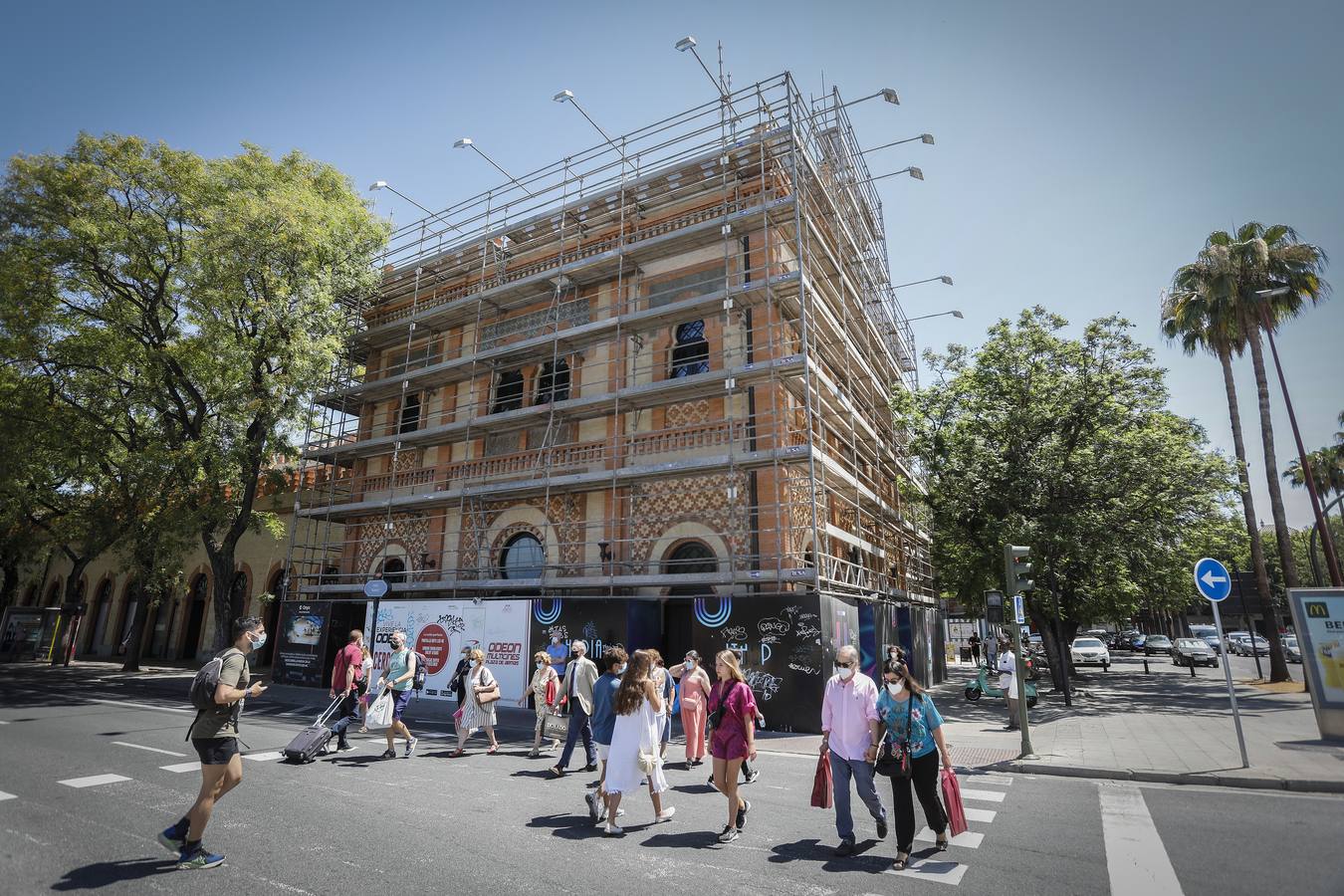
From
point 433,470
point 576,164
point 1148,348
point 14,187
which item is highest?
point 576,164

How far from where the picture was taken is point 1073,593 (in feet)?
66.2

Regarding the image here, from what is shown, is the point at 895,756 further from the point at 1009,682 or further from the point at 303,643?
the point at 303,643

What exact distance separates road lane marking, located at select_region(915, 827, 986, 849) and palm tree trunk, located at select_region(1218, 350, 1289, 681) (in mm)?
18445

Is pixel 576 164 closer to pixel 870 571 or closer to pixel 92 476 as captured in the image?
pixel 870 571

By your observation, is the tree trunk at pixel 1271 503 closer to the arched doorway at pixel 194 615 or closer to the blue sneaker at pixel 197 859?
the blue sneaker at pixel 197 859

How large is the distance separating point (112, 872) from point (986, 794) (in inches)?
333

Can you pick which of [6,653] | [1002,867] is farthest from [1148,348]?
[6,653]

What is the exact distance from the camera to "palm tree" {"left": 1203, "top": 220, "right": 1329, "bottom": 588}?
21.5 metres

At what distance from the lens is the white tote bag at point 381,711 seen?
374 inches

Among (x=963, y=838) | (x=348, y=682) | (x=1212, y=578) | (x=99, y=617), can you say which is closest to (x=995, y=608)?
(x=1212, y=578)

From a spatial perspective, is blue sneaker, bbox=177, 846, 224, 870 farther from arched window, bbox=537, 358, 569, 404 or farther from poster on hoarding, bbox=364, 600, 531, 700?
arched window, bbox=537, 358, 569, 404

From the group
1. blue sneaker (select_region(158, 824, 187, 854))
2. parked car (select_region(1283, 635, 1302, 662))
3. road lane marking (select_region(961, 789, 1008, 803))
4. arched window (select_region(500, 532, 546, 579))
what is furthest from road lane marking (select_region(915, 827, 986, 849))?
parked car (select_region(1283, 635, 1302, 662))

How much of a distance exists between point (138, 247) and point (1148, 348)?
29.0 meters

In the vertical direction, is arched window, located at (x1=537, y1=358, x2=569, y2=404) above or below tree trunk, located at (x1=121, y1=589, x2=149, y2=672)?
above
